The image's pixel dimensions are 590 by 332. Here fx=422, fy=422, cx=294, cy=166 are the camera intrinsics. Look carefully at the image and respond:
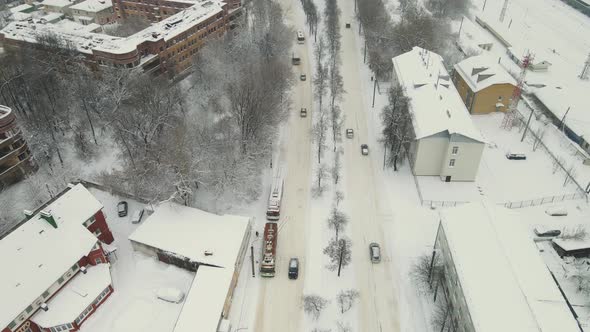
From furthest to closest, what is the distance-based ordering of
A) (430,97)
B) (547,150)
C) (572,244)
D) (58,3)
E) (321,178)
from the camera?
(58,3) → (547,150) → (430,97) → (321,178) → (572,244)

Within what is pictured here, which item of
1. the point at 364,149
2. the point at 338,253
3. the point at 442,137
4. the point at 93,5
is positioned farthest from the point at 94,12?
the point at 338,253

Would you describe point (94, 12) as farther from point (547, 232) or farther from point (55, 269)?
point (547, 232)

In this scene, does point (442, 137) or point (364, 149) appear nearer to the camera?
point (442, 137)

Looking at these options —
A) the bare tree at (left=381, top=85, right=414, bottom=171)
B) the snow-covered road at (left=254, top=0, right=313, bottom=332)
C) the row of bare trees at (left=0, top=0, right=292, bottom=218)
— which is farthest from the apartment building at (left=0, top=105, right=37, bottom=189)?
the bare tree at (left=381, top=85, right=414, bottom=171)

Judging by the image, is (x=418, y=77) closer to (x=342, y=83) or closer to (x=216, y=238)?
(x=342, y=83)

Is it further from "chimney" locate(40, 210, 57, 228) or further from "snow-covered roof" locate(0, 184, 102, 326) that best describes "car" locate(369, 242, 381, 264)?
"chimney" locate(40, 210, 57, 228)

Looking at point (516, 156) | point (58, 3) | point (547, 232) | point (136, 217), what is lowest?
point (136, 217)

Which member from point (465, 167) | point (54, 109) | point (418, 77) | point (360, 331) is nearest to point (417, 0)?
point (418, 77)
